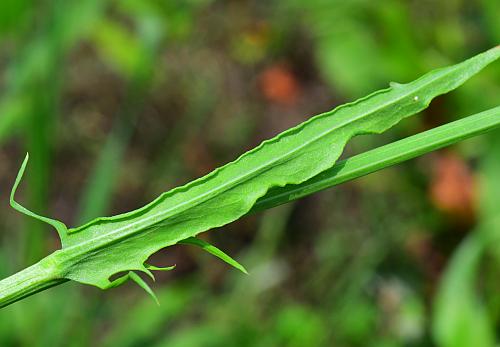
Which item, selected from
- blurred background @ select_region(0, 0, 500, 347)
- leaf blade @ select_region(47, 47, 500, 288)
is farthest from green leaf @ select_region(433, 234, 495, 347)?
leaf blade @ select_region(47, 47, 500, 288)

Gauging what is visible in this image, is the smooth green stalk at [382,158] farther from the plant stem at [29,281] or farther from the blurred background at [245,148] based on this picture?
the blurred background at [245,148]

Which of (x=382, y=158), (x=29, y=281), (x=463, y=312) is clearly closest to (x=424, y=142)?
(x=382, y=158)

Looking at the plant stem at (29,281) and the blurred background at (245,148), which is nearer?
the plant stem at (29,281)

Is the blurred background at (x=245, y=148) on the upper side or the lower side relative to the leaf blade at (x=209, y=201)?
upper

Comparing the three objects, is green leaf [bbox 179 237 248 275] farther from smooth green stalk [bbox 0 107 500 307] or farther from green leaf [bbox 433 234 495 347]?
green leaf [bbox 433 234 495 347]

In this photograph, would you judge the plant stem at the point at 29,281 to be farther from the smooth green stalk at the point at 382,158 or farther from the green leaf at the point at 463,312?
the green leaf at the point at 463,312

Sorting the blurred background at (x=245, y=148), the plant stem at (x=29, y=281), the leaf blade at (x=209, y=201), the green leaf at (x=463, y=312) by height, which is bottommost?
the plant stem at (x=29, y=281)

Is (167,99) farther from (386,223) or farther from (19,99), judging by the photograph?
(19,99)

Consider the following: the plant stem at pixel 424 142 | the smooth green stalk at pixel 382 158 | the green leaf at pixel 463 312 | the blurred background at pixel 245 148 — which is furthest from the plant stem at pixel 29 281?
the green leaf at pixel 463 312
